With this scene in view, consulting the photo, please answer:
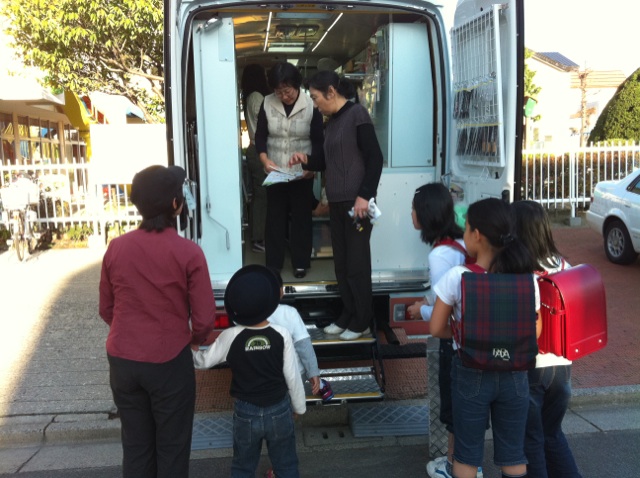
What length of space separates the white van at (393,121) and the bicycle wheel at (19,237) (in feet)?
20.4

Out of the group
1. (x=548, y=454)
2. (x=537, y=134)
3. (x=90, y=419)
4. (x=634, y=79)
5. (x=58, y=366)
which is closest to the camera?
(x=548, y=454)

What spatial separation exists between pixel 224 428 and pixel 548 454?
2118mm

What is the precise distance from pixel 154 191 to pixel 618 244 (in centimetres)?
768

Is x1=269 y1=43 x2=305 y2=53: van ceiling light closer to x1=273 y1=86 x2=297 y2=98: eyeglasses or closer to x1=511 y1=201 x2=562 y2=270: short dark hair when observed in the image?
x1=273 y1=86 x2=297 y2=98: eyeglasses

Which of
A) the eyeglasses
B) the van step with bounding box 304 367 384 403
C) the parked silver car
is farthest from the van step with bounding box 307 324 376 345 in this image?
the parked silver car

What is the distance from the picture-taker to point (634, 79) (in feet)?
44.4

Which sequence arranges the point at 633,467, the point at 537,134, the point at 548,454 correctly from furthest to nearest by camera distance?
1. the point at 537,134
2. the point at 633,467
3. the point at 548,454

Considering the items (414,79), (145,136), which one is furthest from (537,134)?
(414,79)

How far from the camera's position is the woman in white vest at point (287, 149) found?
469 cm

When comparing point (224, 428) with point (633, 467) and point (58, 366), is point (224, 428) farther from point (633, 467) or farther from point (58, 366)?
point (633, 467)

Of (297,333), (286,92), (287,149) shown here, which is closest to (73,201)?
(287,149)

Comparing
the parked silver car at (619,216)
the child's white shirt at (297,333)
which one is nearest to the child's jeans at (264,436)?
the child's white shirt at (297,333)

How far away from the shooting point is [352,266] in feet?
14.1

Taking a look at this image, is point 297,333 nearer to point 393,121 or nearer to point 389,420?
point 389,420
